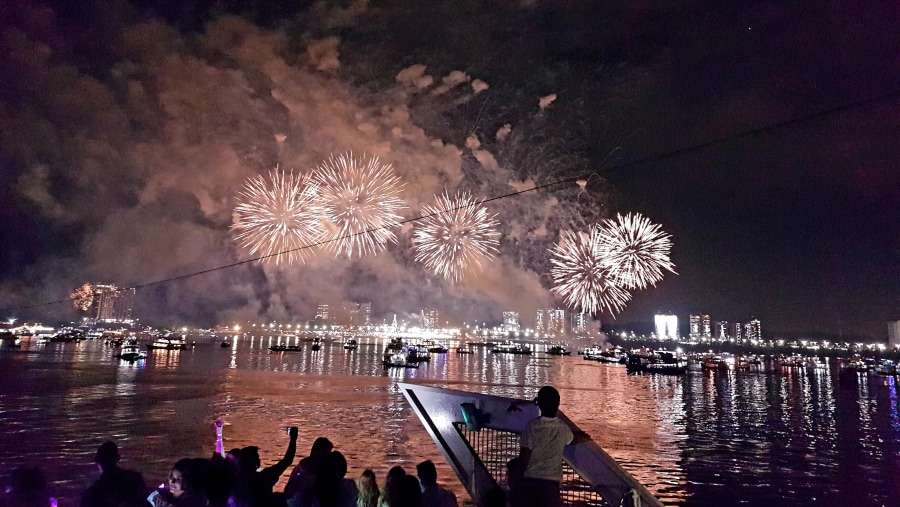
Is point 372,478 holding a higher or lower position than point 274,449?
higher

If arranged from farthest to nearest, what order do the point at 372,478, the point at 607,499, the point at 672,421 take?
the point at 672,421, the point at 372,478, the point at 607,499

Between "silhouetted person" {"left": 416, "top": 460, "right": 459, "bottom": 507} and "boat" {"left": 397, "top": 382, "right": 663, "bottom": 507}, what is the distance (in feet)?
1.25

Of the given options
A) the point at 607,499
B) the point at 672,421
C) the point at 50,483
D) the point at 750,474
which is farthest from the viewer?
the point at 672,421

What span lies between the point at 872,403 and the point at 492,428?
A: 2158 inches

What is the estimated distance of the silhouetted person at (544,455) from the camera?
5.11m

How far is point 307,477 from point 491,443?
270cm

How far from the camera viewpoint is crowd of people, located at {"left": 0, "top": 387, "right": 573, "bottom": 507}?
460cm

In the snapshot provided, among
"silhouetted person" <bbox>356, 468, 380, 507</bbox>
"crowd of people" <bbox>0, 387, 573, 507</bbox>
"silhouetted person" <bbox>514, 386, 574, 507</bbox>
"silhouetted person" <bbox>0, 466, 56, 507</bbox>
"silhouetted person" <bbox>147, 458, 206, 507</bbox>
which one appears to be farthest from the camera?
"silhouetted person" <bbox>356, 468, 380, 507</bbox>

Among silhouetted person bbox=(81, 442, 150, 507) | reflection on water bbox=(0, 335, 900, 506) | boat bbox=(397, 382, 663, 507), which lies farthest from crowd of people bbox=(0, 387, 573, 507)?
reflection on water bbox=(0, 335, 900, 506)

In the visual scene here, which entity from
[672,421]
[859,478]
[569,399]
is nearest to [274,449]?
[859,478]

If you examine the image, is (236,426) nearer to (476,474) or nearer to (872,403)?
(476,474)

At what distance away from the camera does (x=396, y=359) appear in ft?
239

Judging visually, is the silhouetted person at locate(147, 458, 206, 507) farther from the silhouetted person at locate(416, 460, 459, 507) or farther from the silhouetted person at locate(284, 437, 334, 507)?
the silhouetted person at locate(416, 460, 459, 507)

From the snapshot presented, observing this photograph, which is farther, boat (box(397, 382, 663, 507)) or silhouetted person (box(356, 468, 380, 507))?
silhouetted person (box(356, 468, 380, 507))
